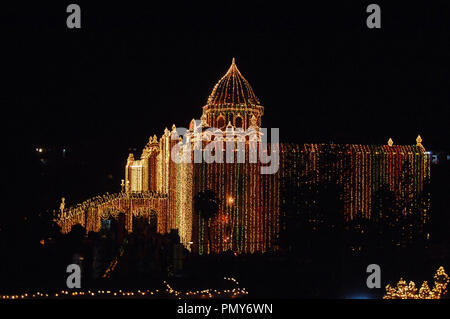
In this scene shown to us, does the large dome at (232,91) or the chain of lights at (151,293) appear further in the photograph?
the large dome at (232,91)

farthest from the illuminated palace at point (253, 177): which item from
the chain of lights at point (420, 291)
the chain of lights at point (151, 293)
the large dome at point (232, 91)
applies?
the chain of lights at point (151, 293)

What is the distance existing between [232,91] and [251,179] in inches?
187

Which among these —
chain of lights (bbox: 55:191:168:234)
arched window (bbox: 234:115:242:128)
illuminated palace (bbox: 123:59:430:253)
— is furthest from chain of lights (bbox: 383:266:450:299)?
chain of lights (bbox: 55:191:168:234)

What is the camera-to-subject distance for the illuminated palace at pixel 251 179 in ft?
75.9

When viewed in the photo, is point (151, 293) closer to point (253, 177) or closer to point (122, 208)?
point (253, 177)

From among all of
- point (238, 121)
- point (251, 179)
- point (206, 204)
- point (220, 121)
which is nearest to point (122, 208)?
point (220, 121)

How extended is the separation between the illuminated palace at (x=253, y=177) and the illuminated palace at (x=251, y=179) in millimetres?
33

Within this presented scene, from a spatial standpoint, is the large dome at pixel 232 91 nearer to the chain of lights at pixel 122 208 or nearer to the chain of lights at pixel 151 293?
the chain of lights at pixel 122 208

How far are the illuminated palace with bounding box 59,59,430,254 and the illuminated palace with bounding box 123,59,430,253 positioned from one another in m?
0.03

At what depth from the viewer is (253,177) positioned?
76.0 feet

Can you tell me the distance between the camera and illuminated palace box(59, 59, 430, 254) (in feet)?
75.9
